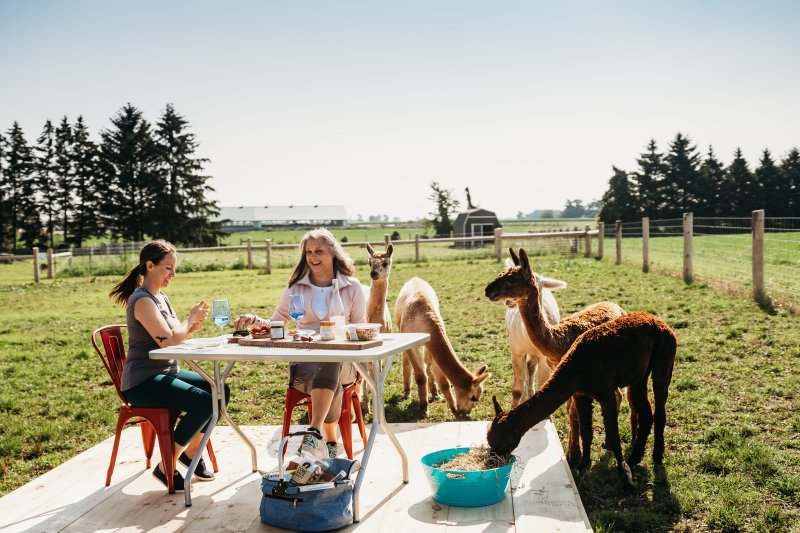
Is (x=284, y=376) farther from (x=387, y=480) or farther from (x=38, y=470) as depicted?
(x=387, y=480)

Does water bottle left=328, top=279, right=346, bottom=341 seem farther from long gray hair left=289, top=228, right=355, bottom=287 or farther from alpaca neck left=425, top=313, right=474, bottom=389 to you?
alpaca neck left=425, top=313, right=474, bottom=389

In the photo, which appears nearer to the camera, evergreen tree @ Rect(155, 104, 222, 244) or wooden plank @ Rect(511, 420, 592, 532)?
wooden plank @ Rect(511, 420, 592, 532)

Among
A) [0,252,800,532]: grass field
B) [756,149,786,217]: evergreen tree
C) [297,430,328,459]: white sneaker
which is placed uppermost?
[756,149,786,217]: evergreen tree

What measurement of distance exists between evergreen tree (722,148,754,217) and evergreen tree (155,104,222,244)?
36069 millimetres

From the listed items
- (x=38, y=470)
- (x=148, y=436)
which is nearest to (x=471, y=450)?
(x=148, y=436)

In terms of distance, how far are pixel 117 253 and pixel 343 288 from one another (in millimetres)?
23640

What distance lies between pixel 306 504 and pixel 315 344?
810mm

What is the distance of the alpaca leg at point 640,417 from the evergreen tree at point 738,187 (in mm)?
46443

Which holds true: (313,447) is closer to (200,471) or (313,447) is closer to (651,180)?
(200,471)

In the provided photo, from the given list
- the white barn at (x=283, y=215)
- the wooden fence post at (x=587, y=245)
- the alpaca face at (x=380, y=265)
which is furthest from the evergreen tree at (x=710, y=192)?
the white barn at (x=283, y=215)

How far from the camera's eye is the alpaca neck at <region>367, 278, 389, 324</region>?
609cm

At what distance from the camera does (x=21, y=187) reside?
4256 cm

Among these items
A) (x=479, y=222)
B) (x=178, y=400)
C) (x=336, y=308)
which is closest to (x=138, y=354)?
(x=178, y=400)

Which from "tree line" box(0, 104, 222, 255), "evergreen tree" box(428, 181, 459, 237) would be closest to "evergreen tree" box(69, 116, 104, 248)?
"tree line" box(0, 104, 222, 255)
